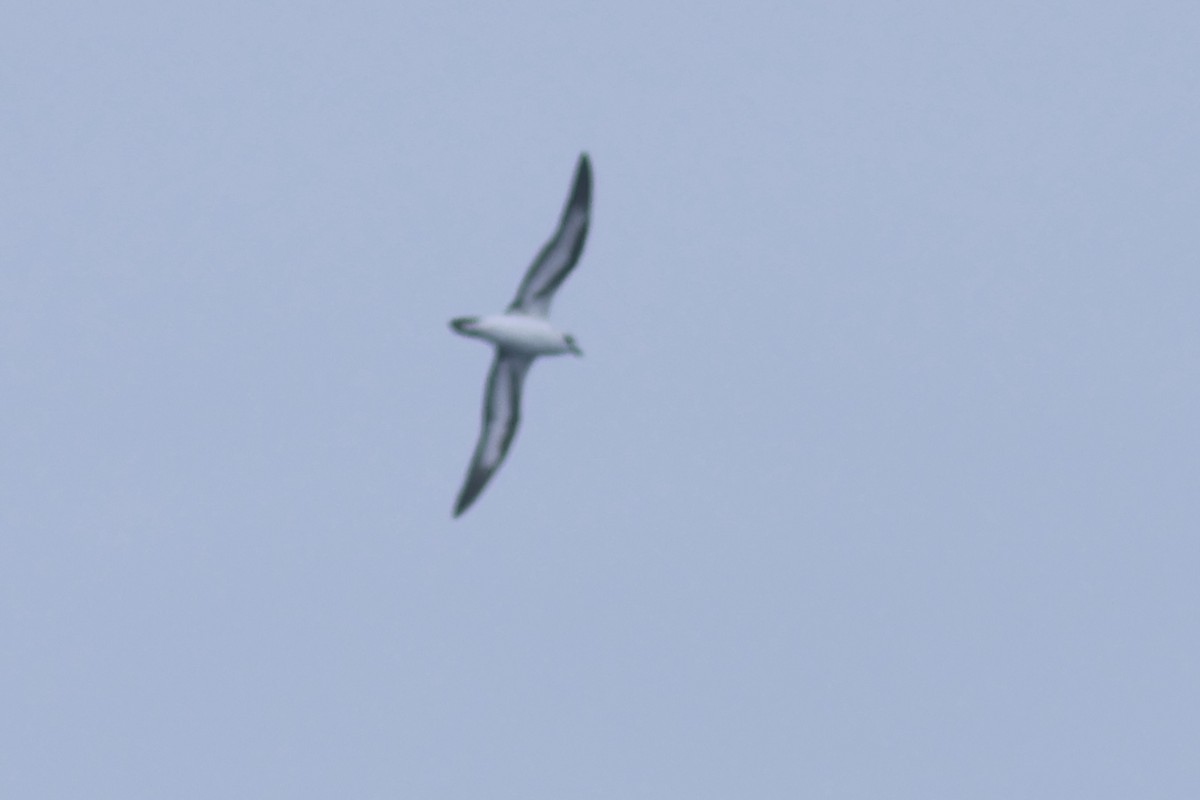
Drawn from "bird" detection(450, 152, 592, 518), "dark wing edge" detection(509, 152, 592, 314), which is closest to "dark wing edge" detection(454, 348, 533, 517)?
"bird" detection(450, 152, 592, 518)

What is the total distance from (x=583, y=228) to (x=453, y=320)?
4060mm

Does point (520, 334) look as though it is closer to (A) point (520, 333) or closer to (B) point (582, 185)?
→ (A) point (520, 333)

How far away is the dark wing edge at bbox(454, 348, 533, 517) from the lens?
48.8 metres

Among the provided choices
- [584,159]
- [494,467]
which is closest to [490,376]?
[494,467]

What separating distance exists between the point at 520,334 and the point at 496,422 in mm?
3756

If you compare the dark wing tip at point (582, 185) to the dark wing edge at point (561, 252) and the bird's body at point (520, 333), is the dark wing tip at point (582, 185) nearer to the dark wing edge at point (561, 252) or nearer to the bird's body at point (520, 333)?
the dark wing edge at point (561, 252)

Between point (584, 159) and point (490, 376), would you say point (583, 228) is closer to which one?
point (584, 159)

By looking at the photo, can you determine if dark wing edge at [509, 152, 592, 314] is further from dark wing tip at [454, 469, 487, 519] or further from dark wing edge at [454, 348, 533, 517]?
A: dark wing tip at [454, 469, 487, 519]

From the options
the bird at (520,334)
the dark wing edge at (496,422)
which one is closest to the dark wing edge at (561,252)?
the bird at (520,334)

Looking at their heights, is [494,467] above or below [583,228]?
below

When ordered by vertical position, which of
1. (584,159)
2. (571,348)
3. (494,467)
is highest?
(584,159)

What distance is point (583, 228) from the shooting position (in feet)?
151

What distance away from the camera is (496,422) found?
49.5m

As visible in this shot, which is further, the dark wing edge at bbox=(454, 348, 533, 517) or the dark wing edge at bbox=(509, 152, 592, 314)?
the dark wing edge at bbox=(454, 348, 533, 517)
